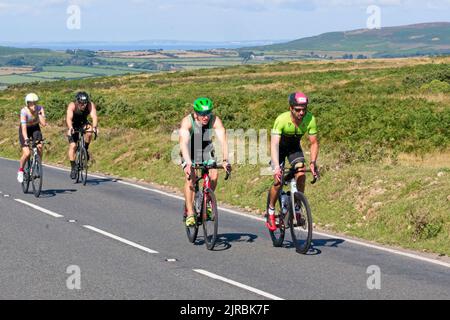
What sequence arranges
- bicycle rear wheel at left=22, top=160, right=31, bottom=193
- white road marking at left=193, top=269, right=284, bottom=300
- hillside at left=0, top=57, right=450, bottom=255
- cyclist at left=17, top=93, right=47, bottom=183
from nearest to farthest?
white road marking at left=193, top=269, right=284, bottom=300 < hillside at left=0, top=57, right=450, bottom=255 < cyclist at left=17, top=93, right=47, bottom=183 < bicycle rear wheel at left=22, top=160, right=31, bottom=193

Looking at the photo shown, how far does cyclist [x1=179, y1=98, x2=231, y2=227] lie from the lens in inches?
408

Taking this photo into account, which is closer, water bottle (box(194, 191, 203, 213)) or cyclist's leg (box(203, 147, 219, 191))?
cyclist's leg (box(203, 147, 219, 191))

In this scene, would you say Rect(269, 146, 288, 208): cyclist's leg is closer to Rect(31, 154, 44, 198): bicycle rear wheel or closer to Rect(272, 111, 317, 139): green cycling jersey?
Rect(272, 111, 317, 139): green cycling jersey

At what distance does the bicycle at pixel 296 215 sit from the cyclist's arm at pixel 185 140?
4.30ft

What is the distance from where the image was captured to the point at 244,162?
19.0m

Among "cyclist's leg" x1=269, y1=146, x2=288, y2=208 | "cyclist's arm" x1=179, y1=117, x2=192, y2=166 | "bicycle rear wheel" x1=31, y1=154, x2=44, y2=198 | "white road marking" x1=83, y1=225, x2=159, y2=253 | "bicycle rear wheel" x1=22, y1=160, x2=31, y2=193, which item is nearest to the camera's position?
"cyclist's arm" x1=179, y1=117, x2=192, y2=166

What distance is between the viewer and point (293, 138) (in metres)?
10.6

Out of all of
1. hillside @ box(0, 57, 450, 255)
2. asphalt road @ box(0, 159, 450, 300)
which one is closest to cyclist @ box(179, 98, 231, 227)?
asphalt road @ box(0, 159, 450, 300)

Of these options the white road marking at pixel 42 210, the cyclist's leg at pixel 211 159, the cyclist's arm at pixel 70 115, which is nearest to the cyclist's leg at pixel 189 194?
the cyclist's leg at pixel 211 159

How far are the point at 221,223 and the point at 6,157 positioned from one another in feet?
60.9

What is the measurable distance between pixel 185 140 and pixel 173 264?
172 cm

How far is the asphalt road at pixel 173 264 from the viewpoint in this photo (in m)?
8.21
